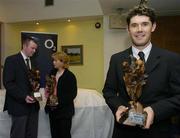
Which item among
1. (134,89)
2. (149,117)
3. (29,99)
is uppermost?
(134,89)

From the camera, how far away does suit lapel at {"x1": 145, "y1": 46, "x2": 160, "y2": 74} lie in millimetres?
1430

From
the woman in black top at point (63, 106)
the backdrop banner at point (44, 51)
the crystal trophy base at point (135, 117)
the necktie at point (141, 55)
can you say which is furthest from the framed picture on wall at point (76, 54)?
the crystal trophy base at point (135, 117)

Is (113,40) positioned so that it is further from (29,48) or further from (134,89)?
(134,89)

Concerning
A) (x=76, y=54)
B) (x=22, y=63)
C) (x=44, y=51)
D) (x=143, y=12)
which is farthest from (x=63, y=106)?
(x=76, y=54)

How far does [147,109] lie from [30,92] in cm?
209

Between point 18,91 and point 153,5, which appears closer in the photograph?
point 18,91

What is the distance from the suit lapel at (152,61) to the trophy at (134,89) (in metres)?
0.06

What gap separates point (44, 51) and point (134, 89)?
2.85 meters

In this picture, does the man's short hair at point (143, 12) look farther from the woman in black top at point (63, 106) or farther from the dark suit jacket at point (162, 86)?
the woman in black top at point (63, 106)

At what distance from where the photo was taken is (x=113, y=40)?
5555mm

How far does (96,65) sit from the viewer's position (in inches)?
248

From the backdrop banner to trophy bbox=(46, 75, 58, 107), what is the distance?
496 mm

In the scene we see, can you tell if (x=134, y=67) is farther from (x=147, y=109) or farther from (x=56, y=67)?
(x=56, y=67)

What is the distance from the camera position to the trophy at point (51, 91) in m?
3.37
